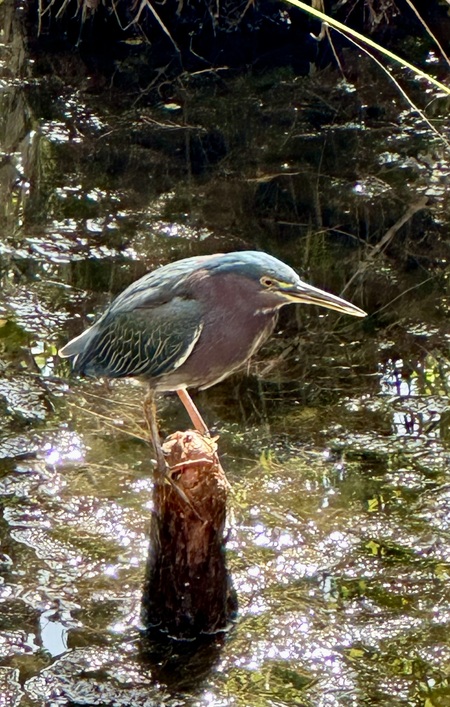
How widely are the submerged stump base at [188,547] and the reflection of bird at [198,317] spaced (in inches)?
5.0

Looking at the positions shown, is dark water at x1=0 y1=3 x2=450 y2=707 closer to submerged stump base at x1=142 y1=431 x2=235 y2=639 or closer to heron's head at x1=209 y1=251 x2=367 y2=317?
submerged stump base at x1=142 y1=431 x2=235 y2=639

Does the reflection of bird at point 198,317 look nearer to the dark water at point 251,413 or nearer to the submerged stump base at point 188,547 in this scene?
the submerged stump base at point 188,547

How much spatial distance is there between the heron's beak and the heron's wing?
0.38m

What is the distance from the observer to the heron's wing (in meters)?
4.20

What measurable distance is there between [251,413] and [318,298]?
6.33 ft

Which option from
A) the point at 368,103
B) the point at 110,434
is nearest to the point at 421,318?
the point at 110,434

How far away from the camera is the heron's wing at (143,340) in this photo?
165 inches

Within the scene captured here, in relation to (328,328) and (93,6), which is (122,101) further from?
(328,328)

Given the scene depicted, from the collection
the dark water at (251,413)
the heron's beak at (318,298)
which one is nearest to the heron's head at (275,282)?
the heron's beak at (318,298)

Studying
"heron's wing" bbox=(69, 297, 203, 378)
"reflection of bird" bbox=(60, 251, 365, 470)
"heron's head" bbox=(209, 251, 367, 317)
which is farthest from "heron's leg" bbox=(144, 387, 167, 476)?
"heron's head" bbox=(209, 251, 367, 317)

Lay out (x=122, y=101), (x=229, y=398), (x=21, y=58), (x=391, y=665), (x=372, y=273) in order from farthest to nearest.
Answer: (x=21, y=58)
(x=122, y=101)
(x=372, y=273)
(x=229, y=398)
(x=391, y=665)

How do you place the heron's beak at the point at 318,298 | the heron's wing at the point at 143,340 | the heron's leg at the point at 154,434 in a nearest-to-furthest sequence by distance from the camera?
the heron's beak at the point at 318,298
the heron's leg at the point at 154,434
the heron's wing at the point at 143,340

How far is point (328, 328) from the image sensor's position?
6574mm

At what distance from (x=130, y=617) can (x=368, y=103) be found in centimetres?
Result: 649
